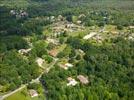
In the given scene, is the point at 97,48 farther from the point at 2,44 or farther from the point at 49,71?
the point at 2,44

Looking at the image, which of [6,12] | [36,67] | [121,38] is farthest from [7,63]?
[6,12]

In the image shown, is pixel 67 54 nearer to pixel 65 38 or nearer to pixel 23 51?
pixel 23 51

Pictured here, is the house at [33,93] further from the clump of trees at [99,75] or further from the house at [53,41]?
the house at [53,41]

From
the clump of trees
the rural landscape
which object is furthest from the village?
the clump of trees

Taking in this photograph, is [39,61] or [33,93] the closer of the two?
[33,93]

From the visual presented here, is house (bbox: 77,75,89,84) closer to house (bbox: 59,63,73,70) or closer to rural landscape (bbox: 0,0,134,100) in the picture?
rural landscape (bbox: 0,0,134,100)

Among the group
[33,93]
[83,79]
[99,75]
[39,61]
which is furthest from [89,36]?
[33,93]

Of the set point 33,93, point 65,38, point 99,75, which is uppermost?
point 99,75

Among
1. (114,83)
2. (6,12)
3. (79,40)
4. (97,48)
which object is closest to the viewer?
(114,83)
